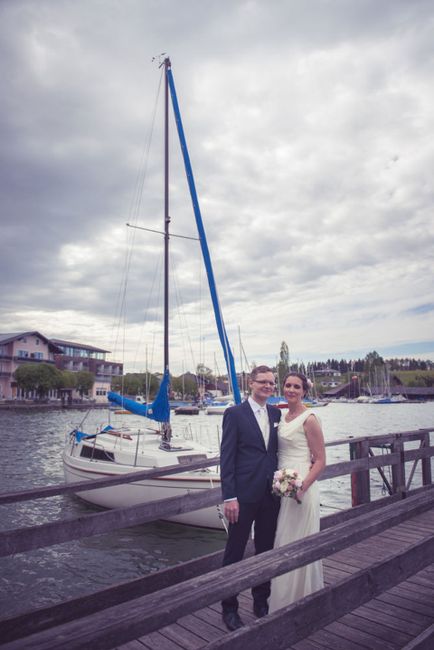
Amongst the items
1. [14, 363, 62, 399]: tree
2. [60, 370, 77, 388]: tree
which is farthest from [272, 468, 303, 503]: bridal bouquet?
[60, 370, 77, 388]: tree

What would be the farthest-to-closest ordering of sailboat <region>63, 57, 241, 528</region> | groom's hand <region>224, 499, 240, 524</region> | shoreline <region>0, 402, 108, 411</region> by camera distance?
1. shoreline <region>0, 402, 108, 411</region>
2. sailboat <region>63, 57, 241, 528</region>
3. groom's hand <region>224, 499, 240, 524</region>

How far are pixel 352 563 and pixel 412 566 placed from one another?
125 inches

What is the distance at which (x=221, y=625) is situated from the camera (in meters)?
4.12

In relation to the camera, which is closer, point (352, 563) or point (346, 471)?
point (352, 563)

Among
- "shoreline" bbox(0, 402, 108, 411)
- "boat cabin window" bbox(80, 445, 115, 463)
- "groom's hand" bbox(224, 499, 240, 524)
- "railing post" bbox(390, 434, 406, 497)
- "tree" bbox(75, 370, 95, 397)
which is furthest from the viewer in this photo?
"tree" bbox(75, 370, 95, 397)

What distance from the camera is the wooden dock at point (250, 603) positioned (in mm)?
1970

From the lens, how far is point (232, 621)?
4027mm

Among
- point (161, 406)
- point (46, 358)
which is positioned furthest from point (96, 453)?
point (46, 358)

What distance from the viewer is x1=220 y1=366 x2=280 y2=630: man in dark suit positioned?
3.98 metres

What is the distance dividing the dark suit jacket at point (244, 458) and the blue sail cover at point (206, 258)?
490cm

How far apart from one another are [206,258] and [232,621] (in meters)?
8.79

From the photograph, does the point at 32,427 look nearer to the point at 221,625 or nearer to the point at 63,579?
the point at 63,579

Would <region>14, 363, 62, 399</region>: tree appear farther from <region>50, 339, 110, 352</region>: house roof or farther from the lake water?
the lake water

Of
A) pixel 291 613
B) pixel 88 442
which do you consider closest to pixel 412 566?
pixel 291 613
